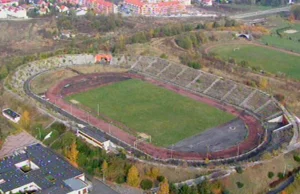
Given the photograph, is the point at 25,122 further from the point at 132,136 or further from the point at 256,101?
the point at 256,101

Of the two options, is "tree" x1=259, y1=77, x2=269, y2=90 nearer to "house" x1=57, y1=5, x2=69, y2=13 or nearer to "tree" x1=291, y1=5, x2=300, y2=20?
"tree" x1=291, y1=5, x2=300, y2=20

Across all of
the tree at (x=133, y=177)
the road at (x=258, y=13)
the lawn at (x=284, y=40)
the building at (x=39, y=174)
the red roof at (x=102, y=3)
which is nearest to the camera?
the building at (x=39, y=174)

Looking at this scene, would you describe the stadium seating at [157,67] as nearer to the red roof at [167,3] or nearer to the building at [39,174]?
the building at [39,174]

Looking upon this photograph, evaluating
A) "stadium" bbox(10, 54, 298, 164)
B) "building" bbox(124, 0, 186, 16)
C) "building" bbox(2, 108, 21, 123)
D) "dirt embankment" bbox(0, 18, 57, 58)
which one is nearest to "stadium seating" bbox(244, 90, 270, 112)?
"stadium" bbox(10, 54, 298, 164)

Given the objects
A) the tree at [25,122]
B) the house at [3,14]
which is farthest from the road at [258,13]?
the tree at [25,122]

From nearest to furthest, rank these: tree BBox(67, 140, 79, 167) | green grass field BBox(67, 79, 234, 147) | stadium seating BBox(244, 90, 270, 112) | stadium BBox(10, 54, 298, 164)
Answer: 1. tree BBox(67, 140, 79, 167)
2. stadium BBox(10, 54, 298, 164)
3. green grass field BBox(67, 79, 234, 147)
4. stadium seating BBox(244, 90, 270, 112)
